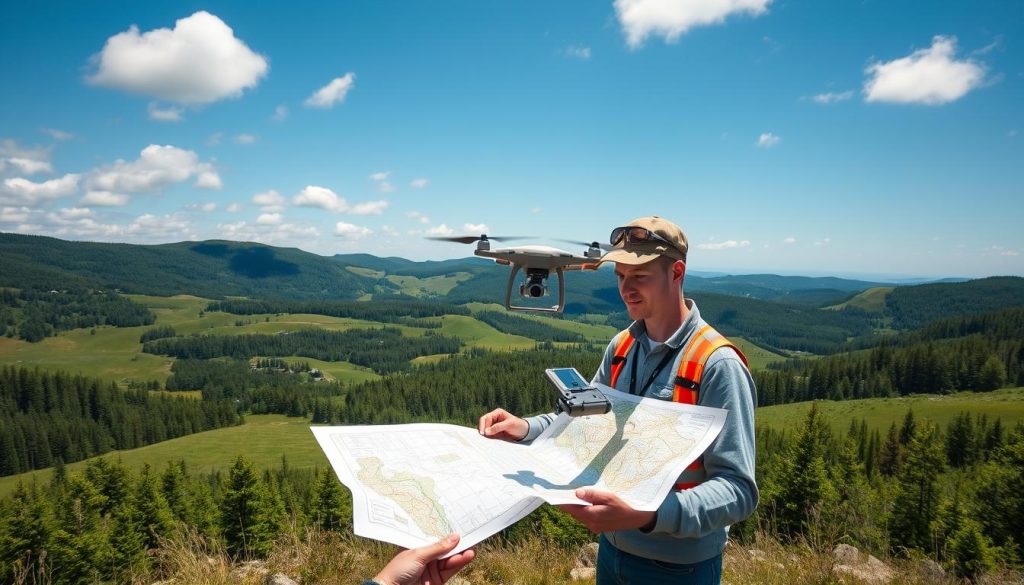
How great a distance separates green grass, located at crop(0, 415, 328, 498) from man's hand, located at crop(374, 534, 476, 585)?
101019mm

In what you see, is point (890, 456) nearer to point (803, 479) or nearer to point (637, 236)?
point (803, 479)

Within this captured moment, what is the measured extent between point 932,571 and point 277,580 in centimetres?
1028

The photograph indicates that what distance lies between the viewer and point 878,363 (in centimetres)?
11838

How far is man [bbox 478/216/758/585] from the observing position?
2646mm

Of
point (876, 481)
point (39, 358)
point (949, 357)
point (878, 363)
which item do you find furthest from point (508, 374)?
point (39, 358)

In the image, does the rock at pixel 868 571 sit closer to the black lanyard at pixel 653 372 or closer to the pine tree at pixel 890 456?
the black lanyard at pixel 653 372

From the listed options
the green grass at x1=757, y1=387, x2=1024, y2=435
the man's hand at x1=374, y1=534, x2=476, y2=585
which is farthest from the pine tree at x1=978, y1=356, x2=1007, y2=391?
the man's hand at x1=374, y1=534, x2=476, y2=585

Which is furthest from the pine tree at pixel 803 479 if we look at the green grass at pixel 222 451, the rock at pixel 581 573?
the green grass at pixel 222 451

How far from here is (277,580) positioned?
6289mm

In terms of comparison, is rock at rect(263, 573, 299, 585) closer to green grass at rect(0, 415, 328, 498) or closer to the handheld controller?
the handheld controller

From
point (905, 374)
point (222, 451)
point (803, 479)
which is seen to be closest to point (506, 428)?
point (803, 479)

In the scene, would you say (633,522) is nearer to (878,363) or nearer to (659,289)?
(659,289)

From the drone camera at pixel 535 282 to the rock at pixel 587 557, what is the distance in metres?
5.83

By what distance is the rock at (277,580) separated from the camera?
6.26 metres
